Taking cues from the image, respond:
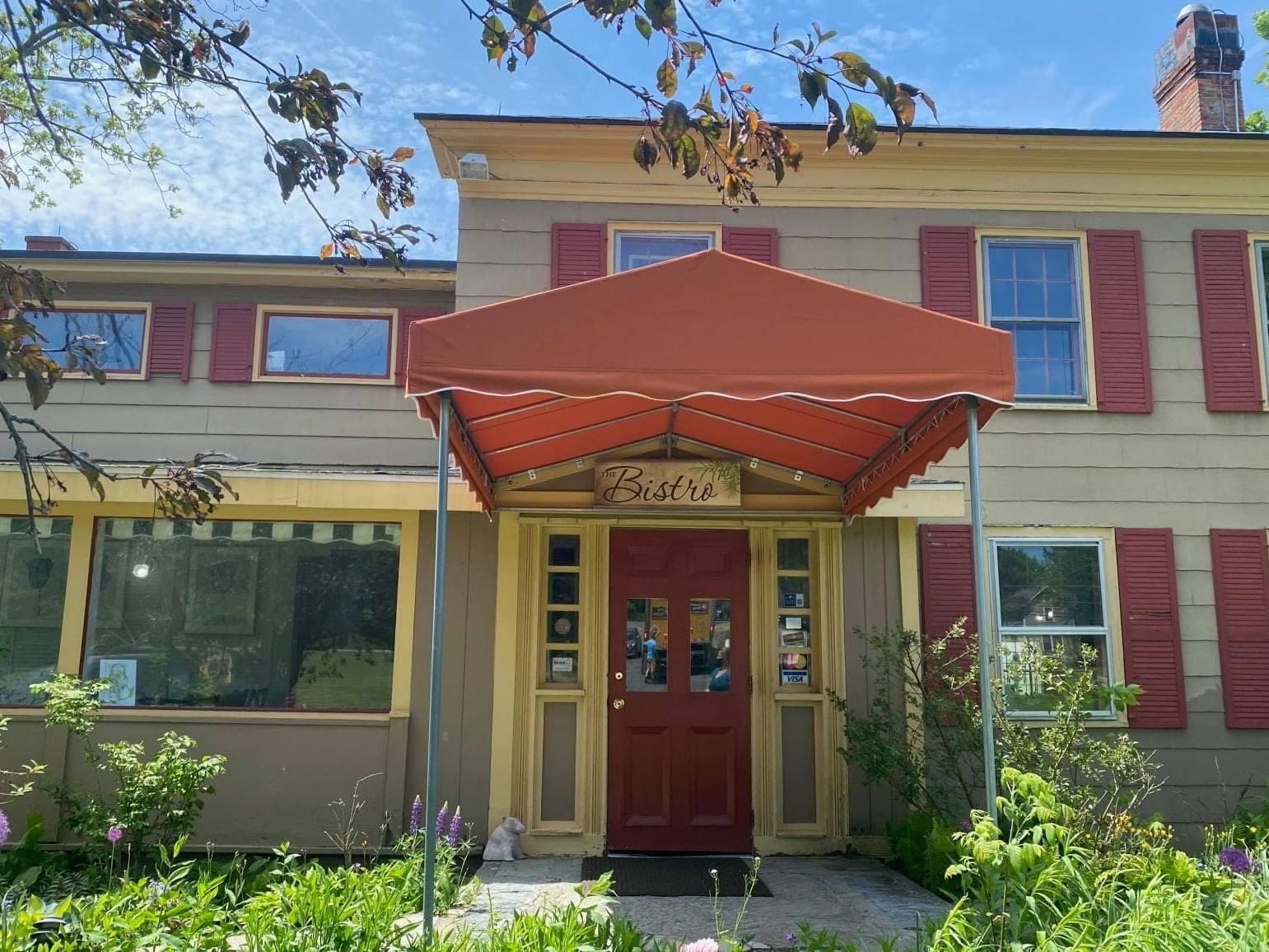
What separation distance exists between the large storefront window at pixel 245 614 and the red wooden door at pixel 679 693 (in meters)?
1.68

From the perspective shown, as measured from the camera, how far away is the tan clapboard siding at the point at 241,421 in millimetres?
7863

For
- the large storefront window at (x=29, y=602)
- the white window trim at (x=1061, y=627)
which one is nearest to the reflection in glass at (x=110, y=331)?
the large storefront window at (x=29, y=602)

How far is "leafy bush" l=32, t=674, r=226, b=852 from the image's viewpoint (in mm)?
5695

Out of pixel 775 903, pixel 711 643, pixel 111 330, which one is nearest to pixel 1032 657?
pixel 711 643

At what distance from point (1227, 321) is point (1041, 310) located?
4.41 feet

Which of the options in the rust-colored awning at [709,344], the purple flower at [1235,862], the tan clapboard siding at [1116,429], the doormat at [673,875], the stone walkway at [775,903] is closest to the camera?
the rust-colored awning at [709,344]

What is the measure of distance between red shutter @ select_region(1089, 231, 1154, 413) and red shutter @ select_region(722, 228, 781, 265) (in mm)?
2360

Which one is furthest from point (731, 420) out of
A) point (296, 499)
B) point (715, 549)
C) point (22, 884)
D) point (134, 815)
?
point (22, 884)

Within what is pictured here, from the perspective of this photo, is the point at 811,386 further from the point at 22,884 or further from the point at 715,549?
the point at 22,884

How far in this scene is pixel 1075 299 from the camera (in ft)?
24.4

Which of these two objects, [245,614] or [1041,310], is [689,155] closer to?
[1041,310]

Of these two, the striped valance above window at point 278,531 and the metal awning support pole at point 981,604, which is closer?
the metal awning support pole at point 981,604

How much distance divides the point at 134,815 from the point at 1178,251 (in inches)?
316

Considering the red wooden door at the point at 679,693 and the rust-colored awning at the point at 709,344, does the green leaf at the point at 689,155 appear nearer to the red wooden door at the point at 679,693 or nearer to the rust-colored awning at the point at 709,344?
the rust-colored awning at the point at 709,344
